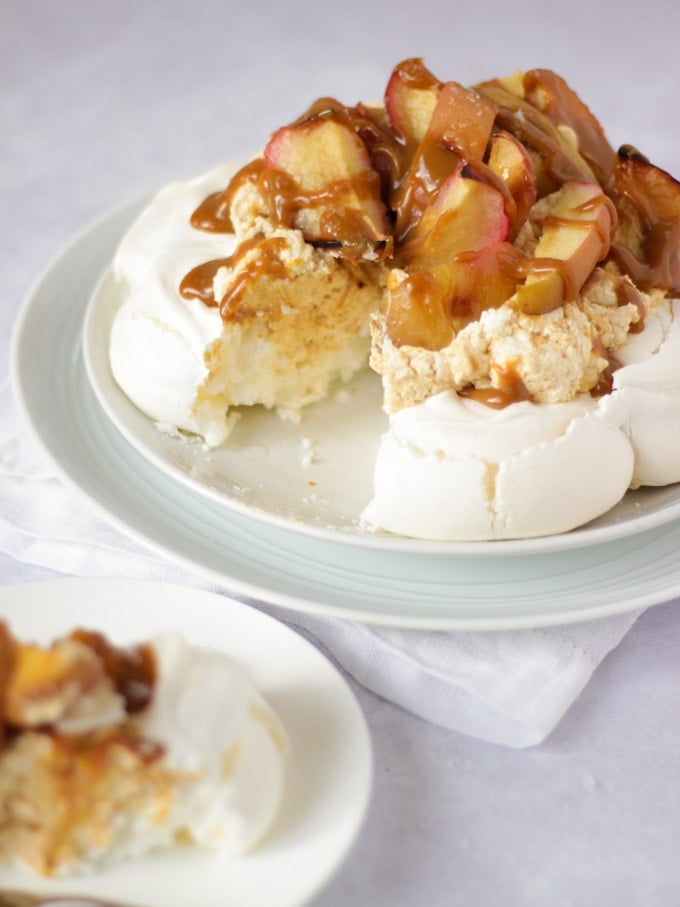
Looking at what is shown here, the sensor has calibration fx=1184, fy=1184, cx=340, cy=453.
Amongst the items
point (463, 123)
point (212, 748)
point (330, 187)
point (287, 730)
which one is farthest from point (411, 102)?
point (212, 748)

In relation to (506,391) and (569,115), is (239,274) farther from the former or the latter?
(569,115)

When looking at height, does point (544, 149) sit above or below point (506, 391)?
above

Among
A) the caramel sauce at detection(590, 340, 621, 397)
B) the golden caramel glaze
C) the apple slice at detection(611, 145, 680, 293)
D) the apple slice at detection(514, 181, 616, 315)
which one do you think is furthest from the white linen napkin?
the apple slice at detection(611, 145, 680, 293)

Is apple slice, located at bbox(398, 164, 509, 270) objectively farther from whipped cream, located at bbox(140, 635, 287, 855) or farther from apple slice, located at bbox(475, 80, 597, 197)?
whipped cream, located at bbox(140, 635, 287, 855)

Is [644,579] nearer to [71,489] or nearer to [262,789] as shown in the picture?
[262,789]

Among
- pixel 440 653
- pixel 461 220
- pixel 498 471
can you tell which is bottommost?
pixel 440 653

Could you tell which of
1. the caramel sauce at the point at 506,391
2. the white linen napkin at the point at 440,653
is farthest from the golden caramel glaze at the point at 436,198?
the white linen napkin at the point at 440,653

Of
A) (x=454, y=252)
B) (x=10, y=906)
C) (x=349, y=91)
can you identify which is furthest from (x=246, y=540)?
(x=349, y=91)
